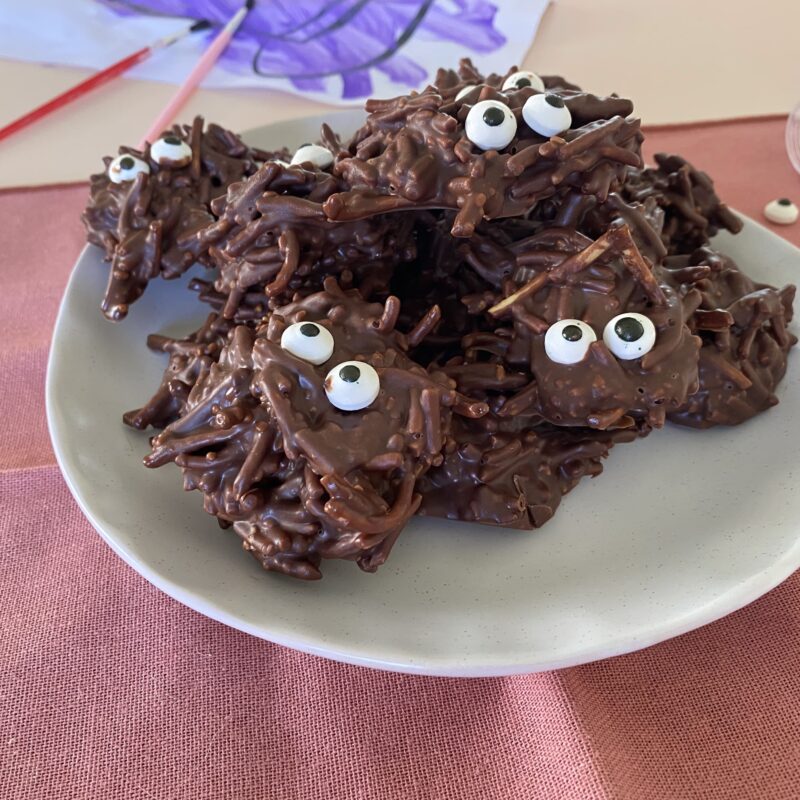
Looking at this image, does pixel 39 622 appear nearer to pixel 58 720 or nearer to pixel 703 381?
pixel 58 720

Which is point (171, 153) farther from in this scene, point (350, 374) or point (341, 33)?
point (341, 33)

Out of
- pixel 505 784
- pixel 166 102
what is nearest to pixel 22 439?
pixel 505 784

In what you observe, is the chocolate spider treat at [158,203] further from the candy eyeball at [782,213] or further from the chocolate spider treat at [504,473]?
the candy eyeball at [782,213]

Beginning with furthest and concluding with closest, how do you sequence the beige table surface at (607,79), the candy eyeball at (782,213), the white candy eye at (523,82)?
the beige table surface at (607,79), the candy eyeball at (782,213), the white candy eye at (523,82)

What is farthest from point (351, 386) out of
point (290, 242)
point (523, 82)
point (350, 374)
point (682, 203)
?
point (682, 203)

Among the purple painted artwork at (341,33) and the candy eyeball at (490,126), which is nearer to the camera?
the candy eyeball at (490,126)

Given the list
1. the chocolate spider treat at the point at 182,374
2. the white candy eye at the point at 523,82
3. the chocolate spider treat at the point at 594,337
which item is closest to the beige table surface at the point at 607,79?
the chocolate spider treat at the point at 182,374
